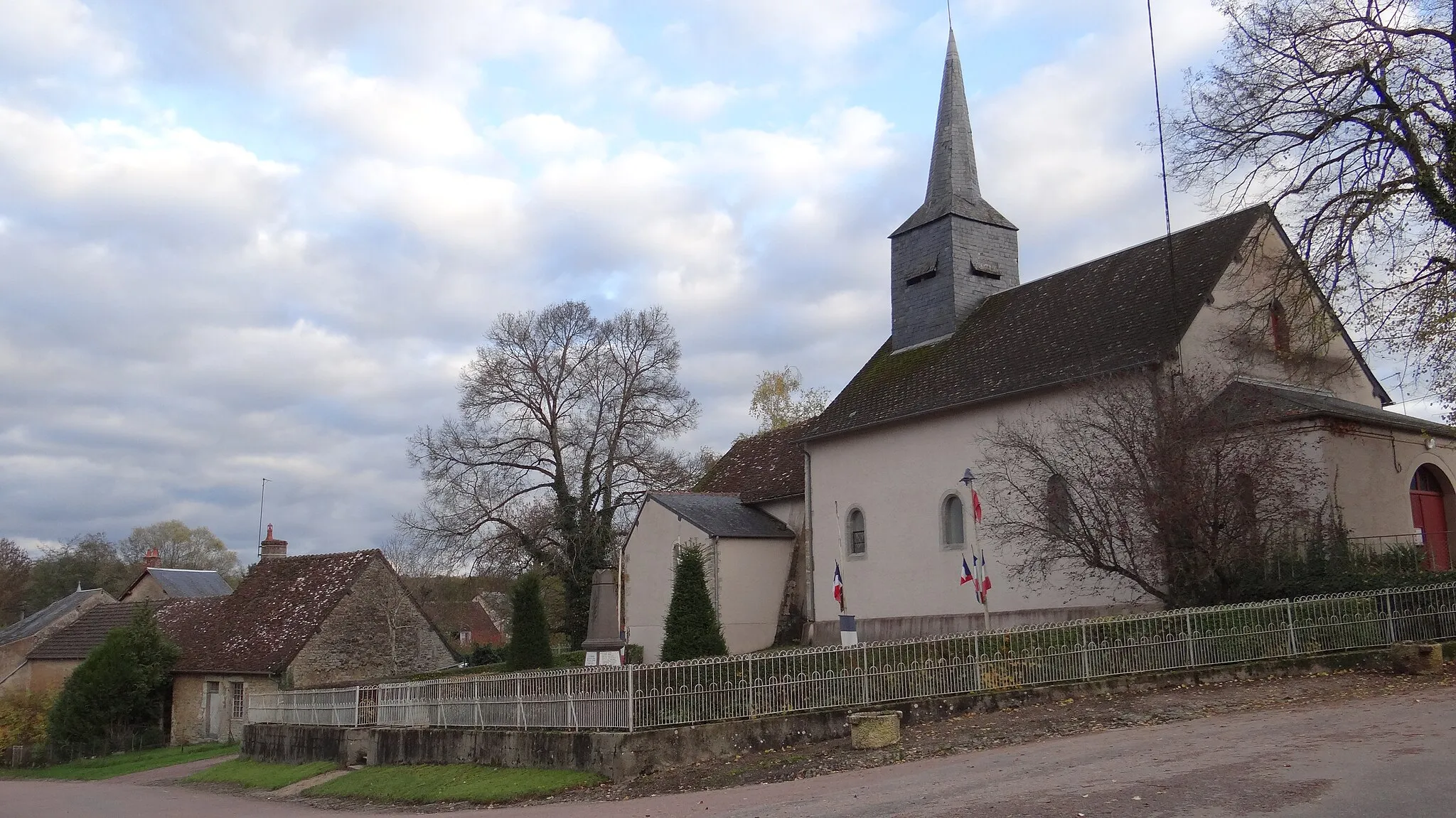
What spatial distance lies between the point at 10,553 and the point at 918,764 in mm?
93267

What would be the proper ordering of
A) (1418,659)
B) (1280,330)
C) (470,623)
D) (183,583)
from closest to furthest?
(1418,659) < (1280,330) < (183,583) < (470,623)

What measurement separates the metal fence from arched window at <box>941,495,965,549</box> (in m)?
9.05

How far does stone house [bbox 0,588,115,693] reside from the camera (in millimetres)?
45438

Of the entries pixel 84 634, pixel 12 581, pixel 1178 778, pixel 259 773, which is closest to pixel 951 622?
pixel 259 773

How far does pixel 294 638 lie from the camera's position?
33219 mm

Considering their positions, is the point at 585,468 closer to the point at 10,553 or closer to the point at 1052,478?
the point at 1052,478

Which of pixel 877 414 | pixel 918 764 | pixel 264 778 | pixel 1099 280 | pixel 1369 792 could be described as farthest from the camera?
pixel 877 414

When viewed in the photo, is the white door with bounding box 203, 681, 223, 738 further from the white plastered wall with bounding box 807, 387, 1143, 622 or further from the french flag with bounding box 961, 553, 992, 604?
the french flag with bounding box 961, 553, 992, 604

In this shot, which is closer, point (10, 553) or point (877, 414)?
point (877, 414)

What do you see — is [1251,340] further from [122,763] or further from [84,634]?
[84,634]

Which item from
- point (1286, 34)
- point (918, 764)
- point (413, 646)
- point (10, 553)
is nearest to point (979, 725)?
point (918, 764)

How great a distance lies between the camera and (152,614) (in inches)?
1423

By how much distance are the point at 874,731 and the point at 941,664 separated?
2.31 m

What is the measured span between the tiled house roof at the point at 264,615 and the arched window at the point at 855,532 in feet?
52.0
